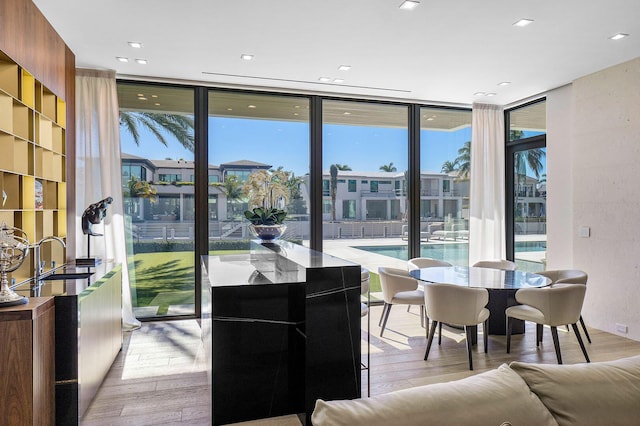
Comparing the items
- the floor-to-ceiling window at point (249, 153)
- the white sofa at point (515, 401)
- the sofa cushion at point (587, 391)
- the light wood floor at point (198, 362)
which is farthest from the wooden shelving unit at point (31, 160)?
the sofa cushion at point (587, 391)

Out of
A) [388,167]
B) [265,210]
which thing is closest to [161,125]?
[265,210]

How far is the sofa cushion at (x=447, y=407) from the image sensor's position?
107 centimetres

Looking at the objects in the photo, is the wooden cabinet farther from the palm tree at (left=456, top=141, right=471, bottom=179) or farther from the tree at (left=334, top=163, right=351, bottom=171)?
the palm tree at (left=456, top=141, right=471, bottom=179)

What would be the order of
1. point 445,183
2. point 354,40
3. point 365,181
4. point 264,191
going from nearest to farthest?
point 354,40
point 264,191
point 365,181
point 445,183

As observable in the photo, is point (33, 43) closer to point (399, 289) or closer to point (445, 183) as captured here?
point (399, 289)

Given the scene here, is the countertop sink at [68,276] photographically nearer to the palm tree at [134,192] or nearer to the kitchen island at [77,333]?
the kitchen island at [77,333]

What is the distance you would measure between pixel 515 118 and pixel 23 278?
21.2 ft

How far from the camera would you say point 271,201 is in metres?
4.15

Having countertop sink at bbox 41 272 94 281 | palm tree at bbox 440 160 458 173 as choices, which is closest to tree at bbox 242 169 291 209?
countertop sink at bbox 41 272 94 281

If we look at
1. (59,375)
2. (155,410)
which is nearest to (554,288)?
(155,410)

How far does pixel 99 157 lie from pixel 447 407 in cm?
483

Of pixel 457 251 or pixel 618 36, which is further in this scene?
pixel 457 251

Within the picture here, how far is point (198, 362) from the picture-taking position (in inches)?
153

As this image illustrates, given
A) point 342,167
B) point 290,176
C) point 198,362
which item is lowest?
point 198,362
